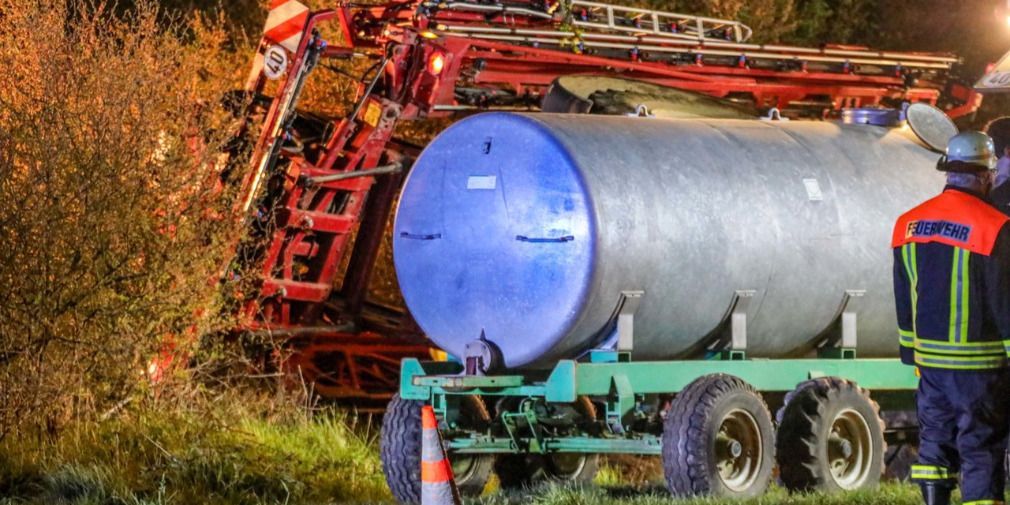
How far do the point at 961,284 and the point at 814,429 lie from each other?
3.16m

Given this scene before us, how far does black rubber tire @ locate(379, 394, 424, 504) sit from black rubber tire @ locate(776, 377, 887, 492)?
2248 mm

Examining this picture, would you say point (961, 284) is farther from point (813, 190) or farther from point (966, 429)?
point (813, 190)

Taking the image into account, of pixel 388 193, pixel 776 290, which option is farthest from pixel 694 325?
pixel 388 193

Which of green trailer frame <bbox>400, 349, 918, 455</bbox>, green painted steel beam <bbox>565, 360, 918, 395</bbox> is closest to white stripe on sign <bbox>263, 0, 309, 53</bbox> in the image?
green trailer frame <bbox>400, 349, 918, 455</bbox>

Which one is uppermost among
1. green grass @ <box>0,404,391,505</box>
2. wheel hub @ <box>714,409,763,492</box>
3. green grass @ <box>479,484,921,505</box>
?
wheel hub @ <box>714,409,763,492</box>

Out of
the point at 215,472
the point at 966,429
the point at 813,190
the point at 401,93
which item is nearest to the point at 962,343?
the point at 966,429

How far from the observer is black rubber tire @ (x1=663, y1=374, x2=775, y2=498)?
36.5ft

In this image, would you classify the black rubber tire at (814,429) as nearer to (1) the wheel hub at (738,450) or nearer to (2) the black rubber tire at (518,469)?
(1) the wheel hub at (738,450)

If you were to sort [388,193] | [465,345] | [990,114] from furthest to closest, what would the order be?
[990,114]
[388,193]
[465,345]

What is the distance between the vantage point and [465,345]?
11852mm

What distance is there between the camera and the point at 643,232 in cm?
1135

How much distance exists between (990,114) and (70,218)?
1315cm

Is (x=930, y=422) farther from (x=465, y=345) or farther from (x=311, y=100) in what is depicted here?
(x=311, y=100)

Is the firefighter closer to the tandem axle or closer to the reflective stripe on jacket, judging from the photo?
the reflective stripe on jacket
